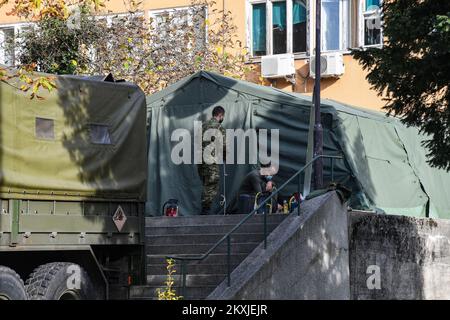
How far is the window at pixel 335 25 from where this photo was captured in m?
29.7

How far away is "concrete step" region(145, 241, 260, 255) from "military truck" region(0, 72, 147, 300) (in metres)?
1.87

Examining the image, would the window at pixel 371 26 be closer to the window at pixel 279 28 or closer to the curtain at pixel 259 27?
the window at pixel 279 28

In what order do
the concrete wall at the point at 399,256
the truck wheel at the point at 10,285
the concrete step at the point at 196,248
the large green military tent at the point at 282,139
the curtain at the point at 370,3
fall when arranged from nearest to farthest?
the truck wheel at the point at 10,285 < the concrete step at the point at 196,248 < the concrete wall at the point at 399,256 < the large green military tent at the point at 282,139 < the curtain at the point at 370,3

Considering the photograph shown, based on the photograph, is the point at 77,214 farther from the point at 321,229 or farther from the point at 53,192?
the point at 321,229

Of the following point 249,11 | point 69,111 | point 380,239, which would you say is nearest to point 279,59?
point 249,11

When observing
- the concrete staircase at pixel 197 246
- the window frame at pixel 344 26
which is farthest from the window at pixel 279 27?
the concrete staircase at pixel 197 246

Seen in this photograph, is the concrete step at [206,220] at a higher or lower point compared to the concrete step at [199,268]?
higher

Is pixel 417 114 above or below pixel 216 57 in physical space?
below

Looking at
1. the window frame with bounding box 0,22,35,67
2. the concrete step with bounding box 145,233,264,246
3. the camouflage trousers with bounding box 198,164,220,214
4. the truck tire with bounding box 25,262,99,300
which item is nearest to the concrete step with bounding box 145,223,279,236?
the concrete step with bounding box 145,233,264,246

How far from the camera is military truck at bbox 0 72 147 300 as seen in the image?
14.0 metres

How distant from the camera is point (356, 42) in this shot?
29.5m

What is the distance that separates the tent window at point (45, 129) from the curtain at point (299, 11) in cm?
1640

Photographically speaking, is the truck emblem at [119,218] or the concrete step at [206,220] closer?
the truck emblem at [119,218]

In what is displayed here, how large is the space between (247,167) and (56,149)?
729cm
